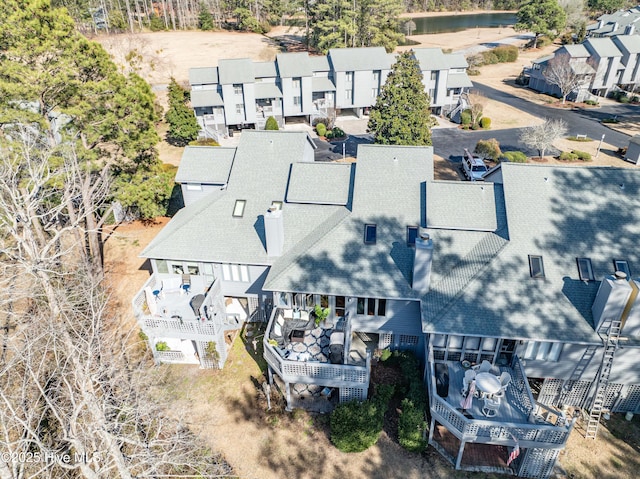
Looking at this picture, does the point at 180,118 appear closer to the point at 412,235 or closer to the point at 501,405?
the point at 412,235

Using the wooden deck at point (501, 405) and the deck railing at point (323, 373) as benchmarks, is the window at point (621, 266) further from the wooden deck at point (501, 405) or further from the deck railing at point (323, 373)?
the deck railing at point (323, 373)

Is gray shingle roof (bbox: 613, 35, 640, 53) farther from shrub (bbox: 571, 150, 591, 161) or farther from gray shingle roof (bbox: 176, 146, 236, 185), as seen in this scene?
gray shingle roof (bbox: 176, 146, 236, 185)

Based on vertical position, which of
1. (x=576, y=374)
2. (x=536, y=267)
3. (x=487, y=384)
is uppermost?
(x=536, y=267)

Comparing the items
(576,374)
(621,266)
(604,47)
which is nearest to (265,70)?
(621,266)

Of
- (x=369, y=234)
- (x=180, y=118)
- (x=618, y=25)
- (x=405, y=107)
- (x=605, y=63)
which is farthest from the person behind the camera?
Result: (x=618, y=25)

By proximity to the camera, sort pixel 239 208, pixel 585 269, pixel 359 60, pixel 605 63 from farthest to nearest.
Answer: pixel 605 63
pixel 359 60
pixel 239 208
pixel 585 269

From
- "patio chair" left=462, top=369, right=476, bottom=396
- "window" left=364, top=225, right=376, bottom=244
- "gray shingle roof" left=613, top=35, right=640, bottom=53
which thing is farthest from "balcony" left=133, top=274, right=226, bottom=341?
"gray shingle roof" left=613, top=35, right=640, bottom=53

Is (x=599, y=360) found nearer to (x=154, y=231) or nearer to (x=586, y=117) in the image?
(x=154, y=231)
